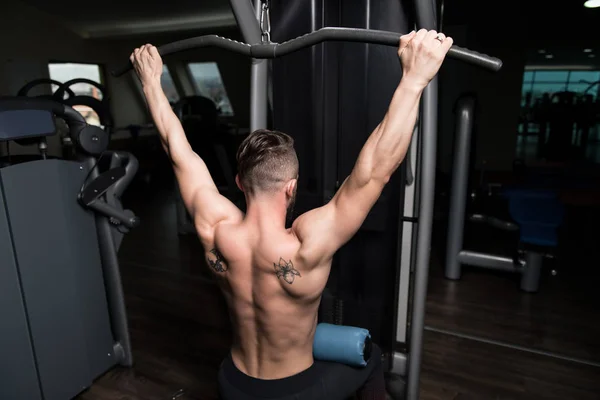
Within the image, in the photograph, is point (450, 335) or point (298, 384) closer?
point (298, 384)

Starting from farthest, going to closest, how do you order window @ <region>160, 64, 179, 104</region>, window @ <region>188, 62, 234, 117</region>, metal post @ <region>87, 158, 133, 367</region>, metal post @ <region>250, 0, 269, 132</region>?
window @ <region>160, 64, 179, 104</region> < window @ <region>188, 62, 234, 117</region> < metal post @ <region>87, 158, 133, 367</region> < metal post @ <region>250, 0, 269, 132</region>

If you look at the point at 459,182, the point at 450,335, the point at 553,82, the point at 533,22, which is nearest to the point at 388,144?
the point at 450,335

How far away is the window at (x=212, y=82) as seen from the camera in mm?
9375

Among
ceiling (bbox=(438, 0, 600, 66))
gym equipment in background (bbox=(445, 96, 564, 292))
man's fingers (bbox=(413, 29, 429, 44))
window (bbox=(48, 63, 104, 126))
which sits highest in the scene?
ceiling (bbox=(438, 0, 600, 66))

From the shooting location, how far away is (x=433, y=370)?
2.27 meters

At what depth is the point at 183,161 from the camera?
1.30 meters

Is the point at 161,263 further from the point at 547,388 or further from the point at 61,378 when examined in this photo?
the point at 547,388

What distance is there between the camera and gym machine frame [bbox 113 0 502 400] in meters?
1.14

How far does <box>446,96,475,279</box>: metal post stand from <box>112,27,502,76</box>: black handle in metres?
2.11

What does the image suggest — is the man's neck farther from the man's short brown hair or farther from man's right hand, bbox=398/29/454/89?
man's right hand, bbox=398/29/454/89

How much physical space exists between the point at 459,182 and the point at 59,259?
245 cm

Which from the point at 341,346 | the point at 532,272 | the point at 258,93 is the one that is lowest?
the point at 532,272

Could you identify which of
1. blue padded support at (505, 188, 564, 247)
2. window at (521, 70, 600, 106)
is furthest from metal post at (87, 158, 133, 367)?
window at (521, 70, 600, 106)

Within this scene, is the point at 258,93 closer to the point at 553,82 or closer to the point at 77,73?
the point at 77,73
